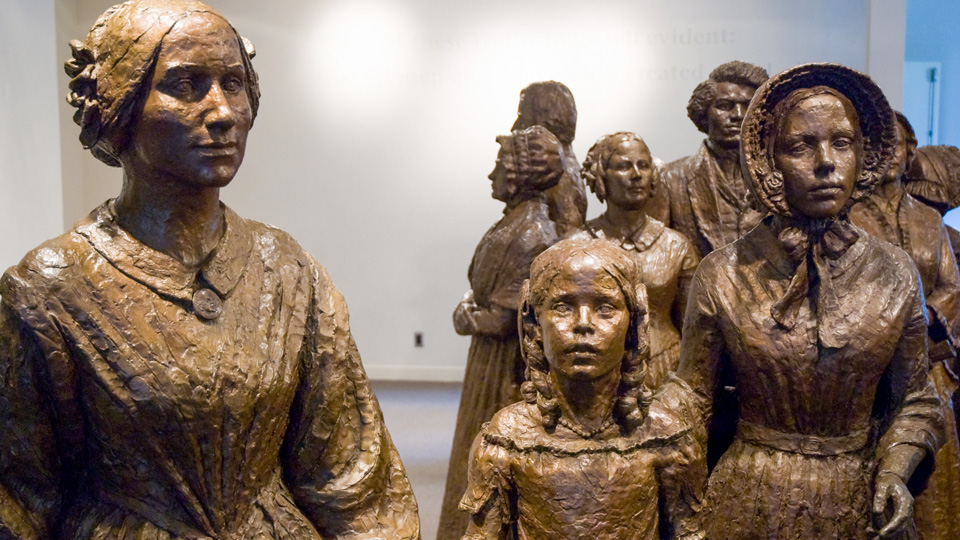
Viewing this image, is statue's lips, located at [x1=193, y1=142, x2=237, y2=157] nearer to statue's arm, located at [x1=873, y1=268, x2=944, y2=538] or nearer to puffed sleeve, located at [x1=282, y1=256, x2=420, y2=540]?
puffed sleeve, located at [x1=282, y1=256, x2=420, y2=540]

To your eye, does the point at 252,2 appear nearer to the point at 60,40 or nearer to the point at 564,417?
the point at 60,40

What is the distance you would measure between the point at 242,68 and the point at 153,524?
835 mm

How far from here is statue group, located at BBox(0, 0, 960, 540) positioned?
1762 millimetres

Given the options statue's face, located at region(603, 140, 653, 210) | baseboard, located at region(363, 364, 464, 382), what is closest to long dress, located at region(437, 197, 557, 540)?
statue's face, located at region(603, 140, 653, 210)

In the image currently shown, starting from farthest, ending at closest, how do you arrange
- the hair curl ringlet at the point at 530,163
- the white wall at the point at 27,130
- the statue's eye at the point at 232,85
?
the hair curl ringlet at the point at 530,163 → the white wall at the point at 27,130 → the statue's eye at the point at 232,85

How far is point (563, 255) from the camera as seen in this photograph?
2.53 m

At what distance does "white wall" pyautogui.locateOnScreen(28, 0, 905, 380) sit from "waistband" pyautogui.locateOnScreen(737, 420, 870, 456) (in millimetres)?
4209

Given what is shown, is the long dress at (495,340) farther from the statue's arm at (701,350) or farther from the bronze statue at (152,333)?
the bronze statue at (152,333)

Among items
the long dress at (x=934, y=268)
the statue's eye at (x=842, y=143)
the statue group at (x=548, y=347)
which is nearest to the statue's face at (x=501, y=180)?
the statue group at (x=548, y=347)

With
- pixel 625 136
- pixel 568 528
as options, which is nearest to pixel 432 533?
pixel 625 136

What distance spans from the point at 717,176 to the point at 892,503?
6.58 ft

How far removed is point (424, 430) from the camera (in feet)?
23.5

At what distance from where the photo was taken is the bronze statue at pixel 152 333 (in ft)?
5.66

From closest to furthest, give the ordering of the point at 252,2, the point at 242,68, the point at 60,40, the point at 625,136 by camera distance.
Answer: the point at 242,68 → the point at 625,136 → the point at 60,40 → the point at 252,2
